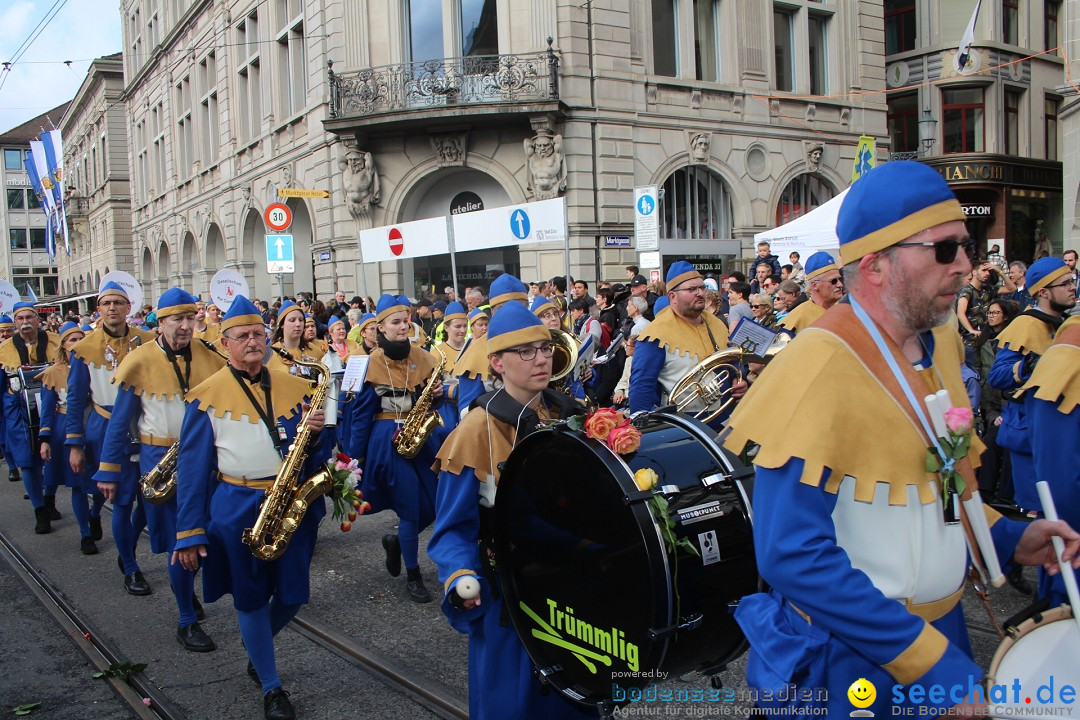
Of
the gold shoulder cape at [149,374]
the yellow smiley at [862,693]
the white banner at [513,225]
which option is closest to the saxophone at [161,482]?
the gold shoulder cape at [149,374]

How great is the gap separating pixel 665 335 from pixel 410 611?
2579 millimetres

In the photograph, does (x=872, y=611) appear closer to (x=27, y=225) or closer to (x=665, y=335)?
(x=665, y=335)

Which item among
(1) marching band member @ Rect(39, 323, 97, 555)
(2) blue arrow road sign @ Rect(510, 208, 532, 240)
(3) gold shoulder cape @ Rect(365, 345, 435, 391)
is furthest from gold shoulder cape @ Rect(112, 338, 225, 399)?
(2) blue arrow road sign @ Rect(510, 208, 532, 240)

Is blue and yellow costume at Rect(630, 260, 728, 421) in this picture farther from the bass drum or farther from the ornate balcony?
the ornate balcony

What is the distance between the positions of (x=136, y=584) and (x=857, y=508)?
20.3 feet

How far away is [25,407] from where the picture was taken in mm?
9602

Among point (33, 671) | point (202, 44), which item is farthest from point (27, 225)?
point (33, 671)

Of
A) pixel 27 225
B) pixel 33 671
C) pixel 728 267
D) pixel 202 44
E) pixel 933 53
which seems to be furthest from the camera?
pixel 27 225

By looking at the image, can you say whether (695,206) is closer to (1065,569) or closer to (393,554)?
(393,554)

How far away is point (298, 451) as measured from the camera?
15.2 feet

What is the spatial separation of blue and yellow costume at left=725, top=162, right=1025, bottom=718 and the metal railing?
61.3ft

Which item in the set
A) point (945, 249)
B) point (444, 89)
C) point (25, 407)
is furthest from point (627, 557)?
point (444, 89)

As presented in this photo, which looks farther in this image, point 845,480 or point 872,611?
point 845,480

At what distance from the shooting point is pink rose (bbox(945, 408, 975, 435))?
202cm
